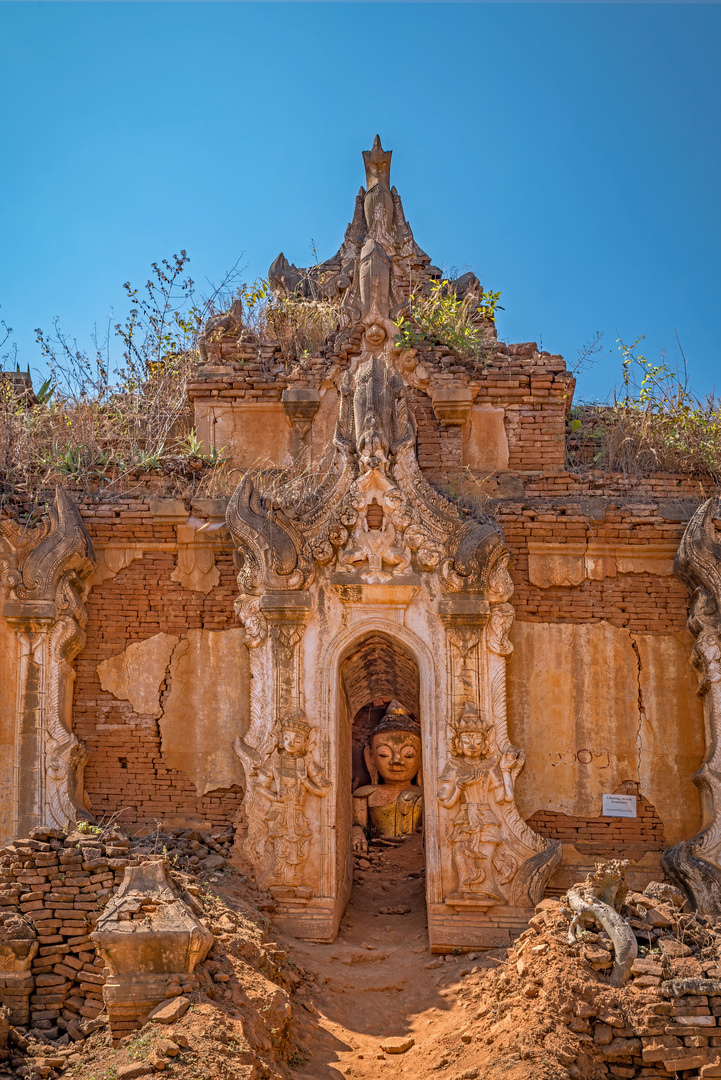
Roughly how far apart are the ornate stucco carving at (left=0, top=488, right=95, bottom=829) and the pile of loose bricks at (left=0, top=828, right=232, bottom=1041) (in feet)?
4.40

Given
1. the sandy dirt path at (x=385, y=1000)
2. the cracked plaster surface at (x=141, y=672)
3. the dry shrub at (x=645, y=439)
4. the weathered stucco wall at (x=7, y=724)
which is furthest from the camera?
the dry shrub at (x=645, y=439)

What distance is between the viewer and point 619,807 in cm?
1155

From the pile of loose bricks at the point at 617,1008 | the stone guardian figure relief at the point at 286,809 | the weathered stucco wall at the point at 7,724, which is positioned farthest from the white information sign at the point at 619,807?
the weathered stucco wall at the point at 7,724

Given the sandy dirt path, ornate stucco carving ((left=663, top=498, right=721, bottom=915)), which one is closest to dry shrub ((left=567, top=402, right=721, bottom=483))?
ornate stucco carving ((left=663, top=498, right=721, bottom=915))

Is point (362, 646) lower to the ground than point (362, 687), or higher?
higher

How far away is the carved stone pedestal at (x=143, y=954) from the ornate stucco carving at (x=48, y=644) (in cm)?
273

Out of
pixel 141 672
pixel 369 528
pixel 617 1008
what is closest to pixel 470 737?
pixel 369 528

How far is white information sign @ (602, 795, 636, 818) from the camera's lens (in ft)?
37.9

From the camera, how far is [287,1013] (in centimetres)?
880

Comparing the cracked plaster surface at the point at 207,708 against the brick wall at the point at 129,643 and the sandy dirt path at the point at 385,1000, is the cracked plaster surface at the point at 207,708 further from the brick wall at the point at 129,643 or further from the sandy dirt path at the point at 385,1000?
the sandy dirt path at the point at 385,1000

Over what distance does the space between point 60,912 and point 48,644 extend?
117 inches

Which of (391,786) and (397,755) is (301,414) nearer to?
(397,755)

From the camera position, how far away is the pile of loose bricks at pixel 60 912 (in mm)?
9211

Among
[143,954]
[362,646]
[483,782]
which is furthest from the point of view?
[362,646]
